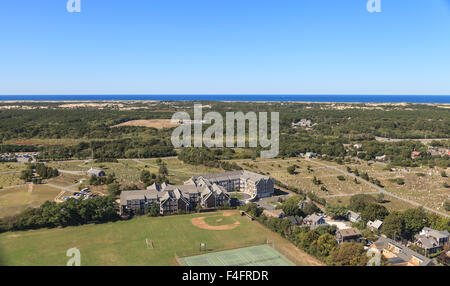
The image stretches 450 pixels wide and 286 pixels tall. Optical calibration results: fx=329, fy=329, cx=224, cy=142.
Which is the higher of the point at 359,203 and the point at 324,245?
the point at 359,203

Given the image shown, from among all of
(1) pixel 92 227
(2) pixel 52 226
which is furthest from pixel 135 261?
(2) pixel 52 226

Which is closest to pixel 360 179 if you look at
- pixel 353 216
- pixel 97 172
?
pixel 353 216

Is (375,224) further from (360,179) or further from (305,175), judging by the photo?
(305,175)

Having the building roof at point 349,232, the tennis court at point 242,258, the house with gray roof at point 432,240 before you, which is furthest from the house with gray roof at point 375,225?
the tennis court at point 242,258

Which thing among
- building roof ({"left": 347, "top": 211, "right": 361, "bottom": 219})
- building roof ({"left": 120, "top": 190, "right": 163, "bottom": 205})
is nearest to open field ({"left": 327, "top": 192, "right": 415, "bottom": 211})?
building roof ({"left": 347, "top": 211, "right": 361, "bottom": 219})

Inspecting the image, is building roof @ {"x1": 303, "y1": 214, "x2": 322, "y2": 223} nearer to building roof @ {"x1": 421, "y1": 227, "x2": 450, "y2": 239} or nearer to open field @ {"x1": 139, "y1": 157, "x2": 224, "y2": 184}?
building roof @ {"x1": 421, "y1": 227, "x2": 450, "y2": 239}

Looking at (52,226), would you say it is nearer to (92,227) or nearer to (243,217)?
(92,227)
